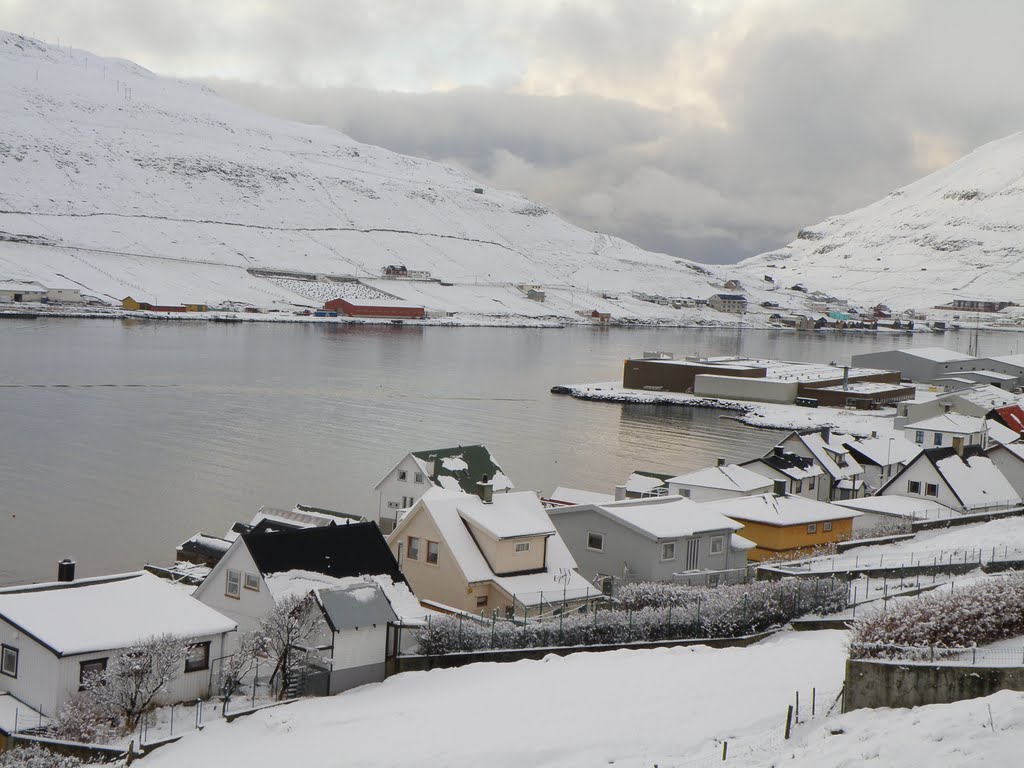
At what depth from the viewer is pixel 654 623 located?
11617mm

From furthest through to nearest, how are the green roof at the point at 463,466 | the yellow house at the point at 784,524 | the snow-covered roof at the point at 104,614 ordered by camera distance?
1. the green roof at the point at 463,466
2. the yellow house at the point at 784,524
3. the snow-covered roof at the point at 104,614

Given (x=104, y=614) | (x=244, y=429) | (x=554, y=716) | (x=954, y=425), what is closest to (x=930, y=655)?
(x=554, y=716)

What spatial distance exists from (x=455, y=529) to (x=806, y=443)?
1195 cm

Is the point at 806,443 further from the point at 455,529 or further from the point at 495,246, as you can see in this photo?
the point at 495,246

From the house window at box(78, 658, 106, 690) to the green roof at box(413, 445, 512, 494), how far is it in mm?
9387

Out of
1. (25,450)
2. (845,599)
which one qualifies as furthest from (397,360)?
(845,599)

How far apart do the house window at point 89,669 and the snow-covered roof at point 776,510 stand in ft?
32.8

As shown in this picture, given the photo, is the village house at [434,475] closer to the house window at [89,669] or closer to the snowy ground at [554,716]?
the snowy ground at [554,716]

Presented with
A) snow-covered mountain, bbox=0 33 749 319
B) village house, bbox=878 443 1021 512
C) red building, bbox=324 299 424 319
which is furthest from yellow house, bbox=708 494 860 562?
red building, bbox=324 299 424 319

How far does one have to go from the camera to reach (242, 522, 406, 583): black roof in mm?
11984

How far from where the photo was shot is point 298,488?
81.6 ft

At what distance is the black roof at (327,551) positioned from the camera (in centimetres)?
1198

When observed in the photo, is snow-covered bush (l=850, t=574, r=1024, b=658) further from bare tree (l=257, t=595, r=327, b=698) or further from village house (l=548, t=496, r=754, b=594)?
village house (l=548, t=496, r=754, b=594)

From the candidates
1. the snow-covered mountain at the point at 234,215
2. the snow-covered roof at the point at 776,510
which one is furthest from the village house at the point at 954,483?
the snow-covered mountain at the point at 234,215
